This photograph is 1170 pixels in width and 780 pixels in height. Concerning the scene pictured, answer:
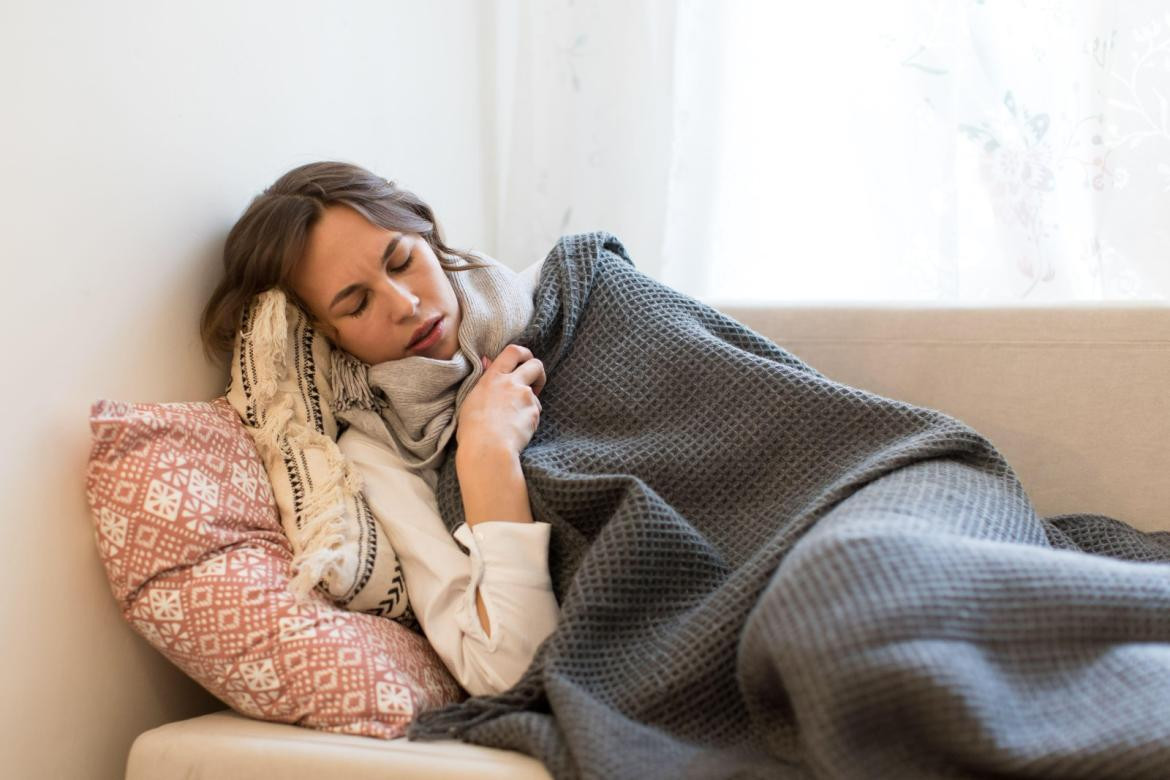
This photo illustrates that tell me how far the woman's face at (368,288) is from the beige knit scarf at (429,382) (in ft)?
0.09

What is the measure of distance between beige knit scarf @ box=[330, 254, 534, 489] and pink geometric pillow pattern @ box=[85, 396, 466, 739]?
0.85ft

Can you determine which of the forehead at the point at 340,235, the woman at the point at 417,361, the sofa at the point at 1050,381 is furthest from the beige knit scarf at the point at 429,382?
the sofa at the point at 1050,381

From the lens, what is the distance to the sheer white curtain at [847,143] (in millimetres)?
1675

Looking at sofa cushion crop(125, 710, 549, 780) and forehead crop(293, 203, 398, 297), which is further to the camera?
forehead crop(293, 203, 398, 297)

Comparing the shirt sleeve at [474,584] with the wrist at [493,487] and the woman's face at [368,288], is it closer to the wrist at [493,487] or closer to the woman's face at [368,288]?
the wrist at [493,487]

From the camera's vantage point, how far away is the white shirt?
1062mm

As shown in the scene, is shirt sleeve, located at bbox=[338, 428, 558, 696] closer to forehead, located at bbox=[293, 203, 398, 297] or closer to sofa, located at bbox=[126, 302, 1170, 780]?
forehead, located at bbox=[293, 203, 398, 297]

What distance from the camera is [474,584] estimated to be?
3.59ft

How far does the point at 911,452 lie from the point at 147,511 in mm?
799

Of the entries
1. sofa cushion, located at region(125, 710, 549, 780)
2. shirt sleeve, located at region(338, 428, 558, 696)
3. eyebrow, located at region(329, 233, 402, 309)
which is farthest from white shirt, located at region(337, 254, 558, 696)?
eyebrow, located at region(329, 233, 402, 309)

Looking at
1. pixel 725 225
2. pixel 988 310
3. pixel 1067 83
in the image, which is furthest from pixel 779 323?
pixel 1067 83

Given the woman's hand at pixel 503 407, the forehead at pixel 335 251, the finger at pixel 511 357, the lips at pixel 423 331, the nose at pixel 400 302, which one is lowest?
the woman's hand at pixel 503 407

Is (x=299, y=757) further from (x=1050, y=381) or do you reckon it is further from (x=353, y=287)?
(x=1050, y=381)

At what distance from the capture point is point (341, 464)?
117 centimetres
